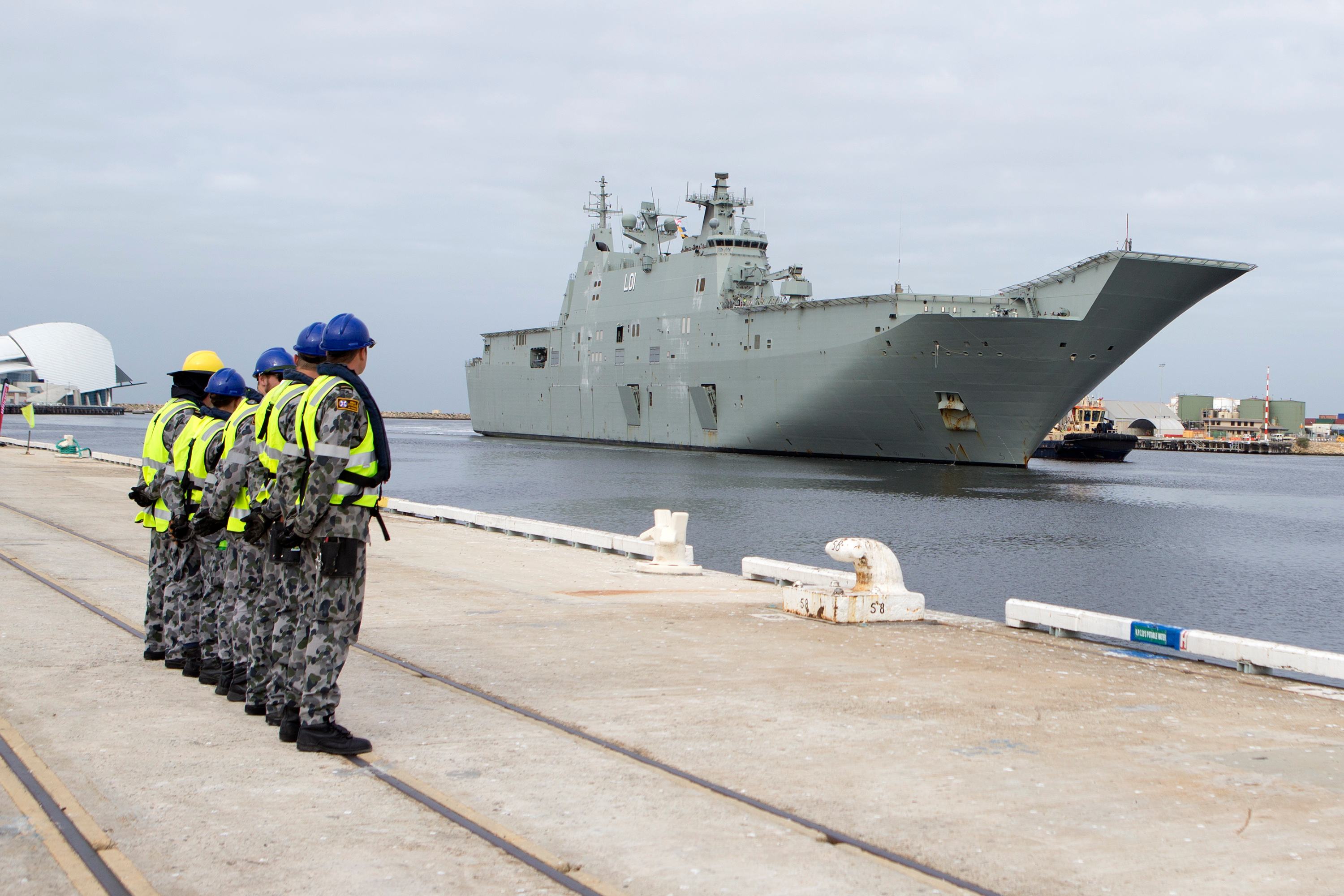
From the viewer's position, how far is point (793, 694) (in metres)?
5.76

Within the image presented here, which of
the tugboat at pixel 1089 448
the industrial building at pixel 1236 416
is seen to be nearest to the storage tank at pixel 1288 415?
the industrial building at pixel 1236 416

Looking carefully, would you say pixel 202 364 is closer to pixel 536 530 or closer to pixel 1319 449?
pixel 536 530

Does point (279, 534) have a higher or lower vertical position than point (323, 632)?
higher

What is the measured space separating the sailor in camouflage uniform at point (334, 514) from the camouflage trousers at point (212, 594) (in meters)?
1.50

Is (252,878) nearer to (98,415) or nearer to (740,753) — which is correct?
(740,753)

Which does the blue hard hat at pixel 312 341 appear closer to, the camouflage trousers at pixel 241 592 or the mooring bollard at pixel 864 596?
the camouflage trousers at pixel 241 592

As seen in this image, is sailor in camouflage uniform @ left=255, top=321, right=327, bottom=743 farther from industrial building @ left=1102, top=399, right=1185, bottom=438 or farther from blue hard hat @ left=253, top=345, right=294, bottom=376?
industrial building @ left=1102, top=399, right=1185, bottom=438

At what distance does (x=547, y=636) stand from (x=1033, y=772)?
374cm

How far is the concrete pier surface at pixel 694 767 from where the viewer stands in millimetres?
3291

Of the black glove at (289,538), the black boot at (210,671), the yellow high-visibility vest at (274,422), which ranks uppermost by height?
the yellow high-visibility vest at (274,422)

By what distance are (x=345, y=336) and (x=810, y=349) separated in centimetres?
3792

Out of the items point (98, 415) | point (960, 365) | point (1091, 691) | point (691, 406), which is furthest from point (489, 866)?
point (98, 415)

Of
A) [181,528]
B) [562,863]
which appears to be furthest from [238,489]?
[562,863]

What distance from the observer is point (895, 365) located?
3906 centimetres
